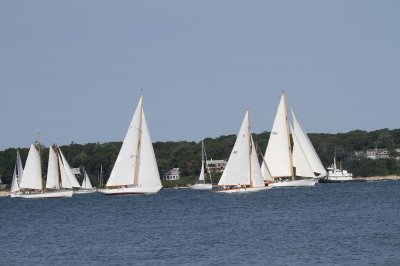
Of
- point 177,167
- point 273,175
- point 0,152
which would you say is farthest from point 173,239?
point 0,152

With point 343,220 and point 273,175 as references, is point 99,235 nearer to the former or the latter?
point 343,220

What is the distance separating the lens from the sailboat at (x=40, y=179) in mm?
103875

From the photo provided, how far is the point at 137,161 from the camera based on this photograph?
9675 cm

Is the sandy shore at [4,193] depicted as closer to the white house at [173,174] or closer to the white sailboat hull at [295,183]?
the white house at [173,174]

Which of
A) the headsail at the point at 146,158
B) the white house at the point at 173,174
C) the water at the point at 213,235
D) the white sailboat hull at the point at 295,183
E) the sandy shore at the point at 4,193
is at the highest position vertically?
the white house at the point at 173,174

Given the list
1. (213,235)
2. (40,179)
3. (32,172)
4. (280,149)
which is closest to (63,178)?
(40,179)

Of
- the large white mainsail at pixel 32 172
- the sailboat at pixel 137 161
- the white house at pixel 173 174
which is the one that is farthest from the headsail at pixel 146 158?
the white house at pixel 173 174

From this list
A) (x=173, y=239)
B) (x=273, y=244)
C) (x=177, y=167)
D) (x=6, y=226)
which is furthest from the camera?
(x=177, y=167)

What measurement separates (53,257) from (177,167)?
142617 millimetres

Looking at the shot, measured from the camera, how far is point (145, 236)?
2045 inches

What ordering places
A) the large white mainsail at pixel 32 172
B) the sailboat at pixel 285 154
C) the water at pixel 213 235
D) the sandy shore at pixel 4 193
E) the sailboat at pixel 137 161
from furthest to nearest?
the sandy shore at pixel 4 193 → the sailboat at pixel 285 154 → the large white mainsail at pixel 32 172 → the sailboat at pixel 137 161 → the water at pixel 213 235

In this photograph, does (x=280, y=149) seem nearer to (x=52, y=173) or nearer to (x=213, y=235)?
(x=52, y=173)

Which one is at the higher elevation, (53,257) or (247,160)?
(247,160)

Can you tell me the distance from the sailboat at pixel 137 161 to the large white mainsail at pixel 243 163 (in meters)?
7.68
